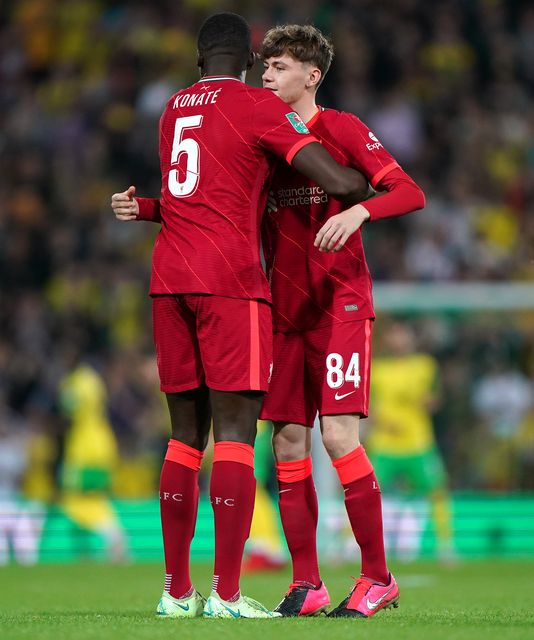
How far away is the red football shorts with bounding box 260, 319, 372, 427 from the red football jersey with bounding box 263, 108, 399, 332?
55 millimetres

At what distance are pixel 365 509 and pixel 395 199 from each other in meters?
1.22

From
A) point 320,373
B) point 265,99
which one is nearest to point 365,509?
point 320,373

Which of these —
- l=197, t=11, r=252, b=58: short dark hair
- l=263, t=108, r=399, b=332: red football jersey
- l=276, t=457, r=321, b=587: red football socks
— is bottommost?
l=276, t=457, r=321, b=587: red football socks

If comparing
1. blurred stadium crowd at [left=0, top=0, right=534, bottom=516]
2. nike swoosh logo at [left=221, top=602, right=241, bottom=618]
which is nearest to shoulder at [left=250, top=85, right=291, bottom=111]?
nike swoosh logo at [left=221, top=602, right=241, bottom=618]

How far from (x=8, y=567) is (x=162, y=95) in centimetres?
643

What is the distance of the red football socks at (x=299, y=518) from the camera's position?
5.46m

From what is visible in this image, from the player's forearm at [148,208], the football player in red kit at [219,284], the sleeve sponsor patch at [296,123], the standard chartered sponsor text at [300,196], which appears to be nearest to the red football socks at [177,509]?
the football player in red kit at [219,284]

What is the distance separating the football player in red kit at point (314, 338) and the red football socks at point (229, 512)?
0.48 meters

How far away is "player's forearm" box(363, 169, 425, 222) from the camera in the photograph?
199 inches

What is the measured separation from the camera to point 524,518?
41.2 ft

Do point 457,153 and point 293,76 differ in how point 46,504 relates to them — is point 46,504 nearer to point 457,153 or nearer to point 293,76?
point 457,153

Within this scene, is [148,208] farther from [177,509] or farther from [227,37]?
[177,509]

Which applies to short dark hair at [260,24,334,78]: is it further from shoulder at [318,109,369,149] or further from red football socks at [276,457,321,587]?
red football socks at [276,457,321,587]

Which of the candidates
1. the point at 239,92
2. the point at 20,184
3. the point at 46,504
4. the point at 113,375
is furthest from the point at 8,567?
the point at 239,92
